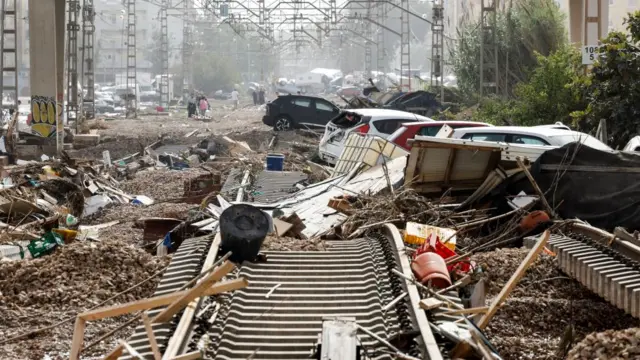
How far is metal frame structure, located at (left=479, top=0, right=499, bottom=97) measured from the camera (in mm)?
38625

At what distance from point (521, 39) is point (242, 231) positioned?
3491 cm

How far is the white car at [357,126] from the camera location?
26.0 meters

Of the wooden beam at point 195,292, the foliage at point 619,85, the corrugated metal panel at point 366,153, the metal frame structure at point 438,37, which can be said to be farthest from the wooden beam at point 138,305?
the metal frame structure at point 438,37

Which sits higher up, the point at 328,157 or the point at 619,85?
the point at 619,85

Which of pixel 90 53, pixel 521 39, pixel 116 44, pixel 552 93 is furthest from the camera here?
pixel 116 44

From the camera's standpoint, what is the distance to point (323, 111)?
40219 millimetres

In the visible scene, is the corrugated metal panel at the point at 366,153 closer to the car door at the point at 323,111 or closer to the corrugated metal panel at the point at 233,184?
the corrugated metal panel at the point at 233,184

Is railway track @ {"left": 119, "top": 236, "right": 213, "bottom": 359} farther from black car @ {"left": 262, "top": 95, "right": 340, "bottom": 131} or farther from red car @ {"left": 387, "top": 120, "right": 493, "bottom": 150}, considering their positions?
black car @ {"left": 262, "top": 95, "right": 340, "bottom": 131}

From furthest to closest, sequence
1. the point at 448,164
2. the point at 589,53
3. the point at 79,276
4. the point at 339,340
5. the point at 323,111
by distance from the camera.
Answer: the point at 323,111 < the point at 589,53 < the point at 448,164 < the point at 79,276 < the point at 339,340

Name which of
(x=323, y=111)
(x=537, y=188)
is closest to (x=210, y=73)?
(x=323, y=111)

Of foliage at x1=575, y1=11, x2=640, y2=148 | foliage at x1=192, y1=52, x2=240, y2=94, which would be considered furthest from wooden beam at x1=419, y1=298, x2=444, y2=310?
foliage at x1=192, y1=52, x2=240, y2=94

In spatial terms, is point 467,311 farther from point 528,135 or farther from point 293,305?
point 528,135

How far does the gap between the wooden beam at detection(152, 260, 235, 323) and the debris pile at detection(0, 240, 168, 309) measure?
295 centimetres

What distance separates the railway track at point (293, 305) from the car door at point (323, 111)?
29.3 metres
